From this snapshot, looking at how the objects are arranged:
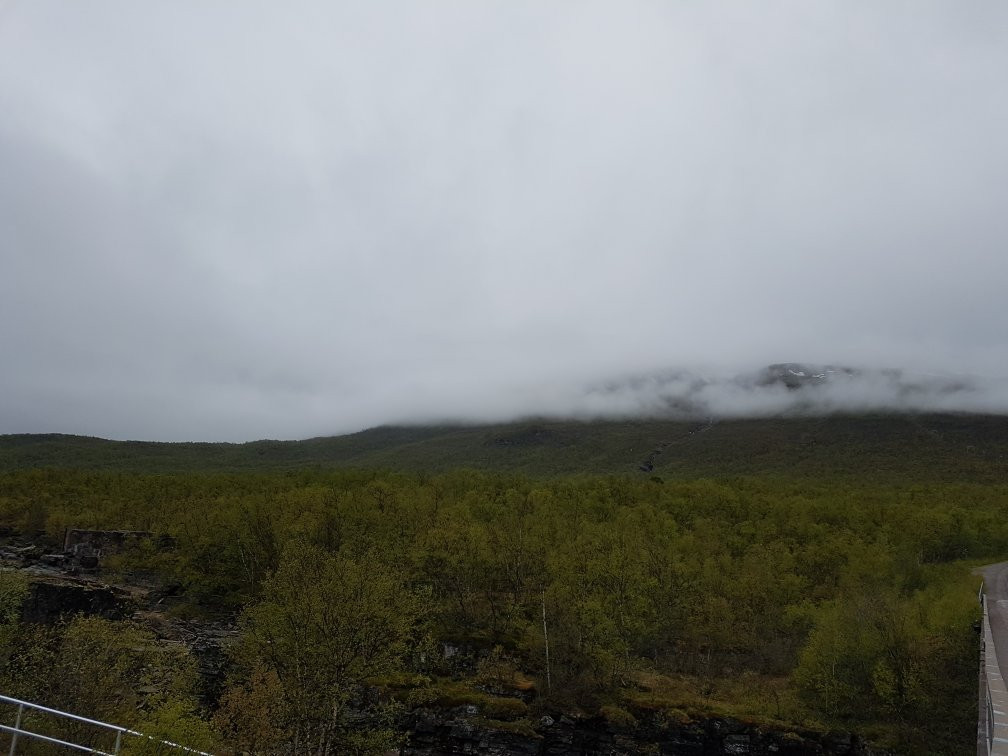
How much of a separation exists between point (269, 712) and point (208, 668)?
27697mm

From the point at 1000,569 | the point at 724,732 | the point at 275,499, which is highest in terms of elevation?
the point at 275,499

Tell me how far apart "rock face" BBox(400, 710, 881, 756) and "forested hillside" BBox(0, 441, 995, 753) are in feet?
2.38

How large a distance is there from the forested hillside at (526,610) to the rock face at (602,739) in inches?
28.6

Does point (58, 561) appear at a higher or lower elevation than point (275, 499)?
lower

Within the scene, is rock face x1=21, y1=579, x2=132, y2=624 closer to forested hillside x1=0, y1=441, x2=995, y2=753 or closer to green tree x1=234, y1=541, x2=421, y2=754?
forested hillside x1=0, y1=441, x2=995, y2=753

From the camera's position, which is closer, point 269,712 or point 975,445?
point 269,712

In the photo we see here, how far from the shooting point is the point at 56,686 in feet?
99.2

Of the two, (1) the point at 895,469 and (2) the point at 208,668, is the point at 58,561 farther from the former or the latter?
(1) the point at 895,469

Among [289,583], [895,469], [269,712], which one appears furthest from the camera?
[895,469]

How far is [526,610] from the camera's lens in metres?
65.0

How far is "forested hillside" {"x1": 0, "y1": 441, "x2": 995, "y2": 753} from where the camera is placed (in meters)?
35.1

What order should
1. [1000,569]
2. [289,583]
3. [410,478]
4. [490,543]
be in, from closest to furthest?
1. [289,583]
2. [490,543]
3. [1000,569]
4. [410,478]

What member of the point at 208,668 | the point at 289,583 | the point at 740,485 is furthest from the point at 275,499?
the point at 740,485

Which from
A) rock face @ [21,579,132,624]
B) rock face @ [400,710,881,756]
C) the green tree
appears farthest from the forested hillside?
rock face @ [21,579,132,624]
